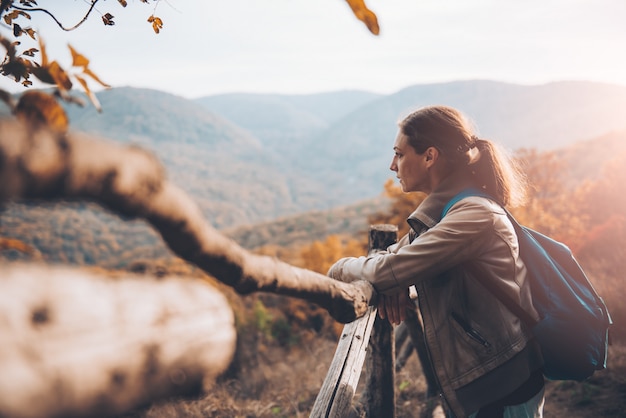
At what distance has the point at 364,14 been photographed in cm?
87

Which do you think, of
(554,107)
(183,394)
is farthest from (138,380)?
(554,107)

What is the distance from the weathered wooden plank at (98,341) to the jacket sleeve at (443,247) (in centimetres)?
95

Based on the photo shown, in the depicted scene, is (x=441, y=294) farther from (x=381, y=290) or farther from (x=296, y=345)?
(x=296, y=345)

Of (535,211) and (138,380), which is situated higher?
(138,380)

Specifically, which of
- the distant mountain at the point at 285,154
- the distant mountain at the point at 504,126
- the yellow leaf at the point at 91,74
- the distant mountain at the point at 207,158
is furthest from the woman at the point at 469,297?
the distant mountain at the point at 504,126

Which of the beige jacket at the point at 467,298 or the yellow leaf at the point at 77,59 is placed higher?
the yellow leaf at the point at 77,59

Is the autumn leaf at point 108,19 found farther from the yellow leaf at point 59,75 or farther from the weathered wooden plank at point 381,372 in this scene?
the weathered wooden plank at point 381,372

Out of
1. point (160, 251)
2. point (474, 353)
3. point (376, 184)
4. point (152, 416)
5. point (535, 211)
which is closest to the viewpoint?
point (474, 353)

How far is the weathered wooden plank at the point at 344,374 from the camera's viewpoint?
5.53 ft

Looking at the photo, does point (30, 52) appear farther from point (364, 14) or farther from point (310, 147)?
point (310, 147)

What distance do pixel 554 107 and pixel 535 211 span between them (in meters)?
176

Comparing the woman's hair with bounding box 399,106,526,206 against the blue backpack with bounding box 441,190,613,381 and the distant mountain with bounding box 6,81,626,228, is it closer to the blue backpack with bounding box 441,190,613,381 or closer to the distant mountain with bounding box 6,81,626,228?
the blue backpack with bounding box 441,190,613,381

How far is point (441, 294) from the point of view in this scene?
166cm

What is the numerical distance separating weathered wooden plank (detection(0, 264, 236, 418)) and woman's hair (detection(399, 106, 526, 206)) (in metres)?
1.34
